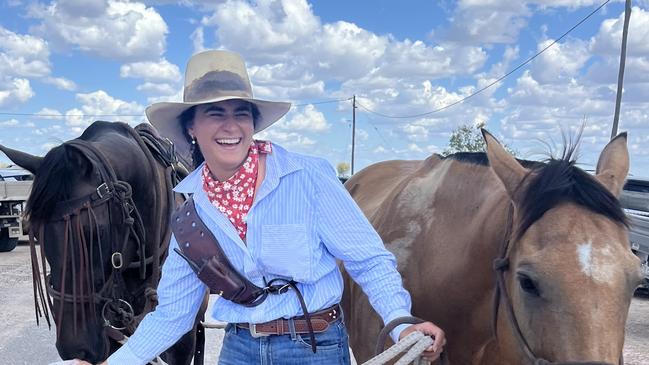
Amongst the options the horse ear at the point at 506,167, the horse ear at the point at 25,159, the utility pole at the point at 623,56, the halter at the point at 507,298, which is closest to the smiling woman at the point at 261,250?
the halter at the point at 507,298

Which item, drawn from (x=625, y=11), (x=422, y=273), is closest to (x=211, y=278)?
(x=422, y=273)

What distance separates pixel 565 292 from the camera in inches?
66.1

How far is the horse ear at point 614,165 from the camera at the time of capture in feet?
6.57

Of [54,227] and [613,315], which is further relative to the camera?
[54,227]

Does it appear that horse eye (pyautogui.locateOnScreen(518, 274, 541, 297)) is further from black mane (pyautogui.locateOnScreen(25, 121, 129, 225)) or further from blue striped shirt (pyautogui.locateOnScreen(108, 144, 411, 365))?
black mane (pyautogui.locateOnScreen(25, 121, 129, 225))

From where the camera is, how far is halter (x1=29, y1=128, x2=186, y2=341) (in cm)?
300

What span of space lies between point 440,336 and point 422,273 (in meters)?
0.72

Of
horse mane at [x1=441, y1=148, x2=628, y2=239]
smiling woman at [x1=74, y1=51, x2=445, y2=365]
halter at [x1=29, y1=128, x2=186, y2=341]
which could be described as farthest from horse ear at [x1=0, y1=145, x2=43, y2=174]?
horse mane at [x1=441, y1=148, x2=628, y2=239]

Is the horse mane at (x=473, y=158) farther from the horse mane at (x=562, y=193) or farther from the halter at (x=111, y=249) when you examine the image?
the halter at (x=111, y=249)

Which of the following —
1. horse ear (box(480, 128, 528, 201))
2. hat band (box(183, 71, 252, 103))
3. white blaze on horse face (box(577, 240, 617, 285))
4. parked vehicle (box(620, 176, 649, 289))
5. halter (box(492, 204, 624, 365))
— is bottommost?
parked vehicle (box(620, 176, 649, 289))

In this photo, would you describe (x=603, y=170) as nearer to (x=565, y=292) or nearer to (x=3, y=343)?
(x=565, y=292)

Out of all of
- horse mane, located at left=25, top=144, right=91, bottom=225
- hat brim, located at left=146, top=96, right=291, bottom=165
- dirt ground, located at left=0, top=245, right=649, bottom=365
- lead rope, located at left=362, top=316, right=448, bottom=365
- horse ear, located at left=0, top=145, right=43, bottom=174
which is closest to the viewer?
lead rope, located at left=362, top=316, right=448, bottom=365

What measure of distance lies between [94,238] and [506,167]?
79.5 inches

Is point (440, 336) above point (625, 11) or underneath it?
underneath
